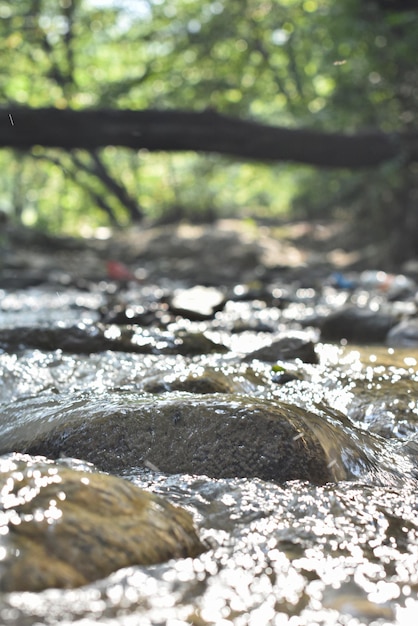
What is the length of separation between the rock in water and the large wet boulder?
0.39 m

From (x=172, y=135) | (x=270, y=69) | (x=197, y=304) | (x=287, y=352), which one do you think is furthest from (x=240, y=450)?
(x=270, y=69)

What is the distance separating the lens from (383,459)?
8.13 feet

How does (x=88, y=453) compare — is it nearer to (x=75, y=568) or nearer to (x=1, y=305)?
(x=75, y=568)

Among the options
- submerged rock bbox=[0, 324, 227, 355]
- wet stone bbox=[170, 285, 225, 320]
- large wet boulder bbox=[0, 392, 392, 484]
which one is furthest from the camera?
wet stone bbox=[170, 285, 225, 320]

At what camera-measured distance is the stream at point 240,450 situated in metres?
1.51

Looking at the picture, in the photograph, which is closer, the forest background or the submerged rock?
the submerged rock

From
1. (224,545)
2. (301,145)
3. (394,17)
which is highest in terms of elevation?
(394,17)

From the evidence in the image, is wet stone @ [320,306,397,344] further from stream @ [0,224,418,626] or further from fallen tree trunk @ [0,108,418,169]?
fallen tree trunk @ [0,108,418,169]

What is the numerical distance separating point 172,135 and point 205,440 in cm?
686

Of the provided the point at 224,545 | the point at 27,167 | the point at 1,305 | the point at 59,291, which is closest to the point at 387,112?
the point at 59,291

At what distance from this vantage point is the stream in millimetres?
1513

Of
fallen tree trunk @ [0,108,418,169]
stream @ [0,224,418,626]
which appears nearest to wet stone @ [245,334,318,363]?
stream @ [0,224,418,626]

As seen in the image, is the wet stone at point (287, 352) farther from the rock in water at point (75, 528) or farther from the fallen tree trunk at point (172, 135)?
the fallen tree trunk at point (172, 135)

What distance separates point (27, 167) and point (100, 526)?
22426 millimetres
